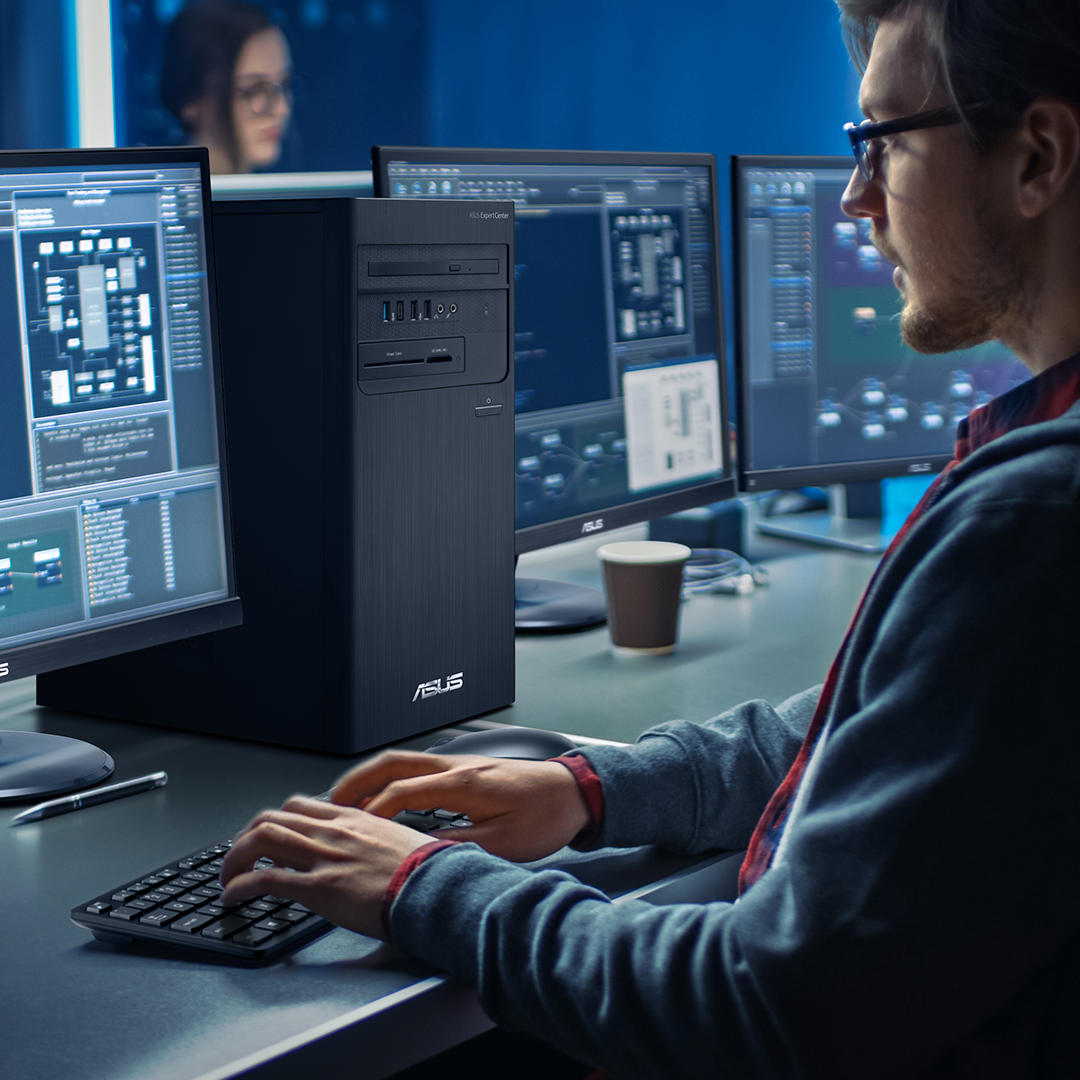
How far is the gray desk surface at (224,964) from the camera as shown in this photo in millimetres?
674

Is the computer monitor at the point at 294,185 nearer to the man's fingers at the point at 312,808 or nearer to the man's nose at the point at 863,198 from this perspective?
the man's nose at the point at 863,198

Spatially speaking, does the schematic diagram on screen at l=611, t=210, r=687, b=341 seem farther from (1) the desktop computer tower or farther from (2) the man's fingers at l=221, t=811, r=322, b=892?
(2) the man's fingers at l=221, t=811, r=322, b=892

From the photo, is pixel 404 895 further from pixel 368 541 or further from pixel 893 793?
pixel 368 541

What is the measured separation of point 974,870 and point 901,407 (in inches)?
56.8

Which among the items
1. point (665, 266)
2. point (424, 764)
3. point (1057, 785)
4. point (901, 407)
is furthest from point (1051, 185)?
point (901, 407)

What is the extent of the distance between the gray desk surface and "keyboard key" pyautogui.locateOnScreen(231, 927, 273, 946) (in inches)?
0.6

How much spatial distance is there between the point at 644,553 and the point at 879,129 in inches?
28.0

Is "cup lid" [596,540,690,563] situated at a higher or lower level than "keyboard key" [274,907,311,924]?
higher

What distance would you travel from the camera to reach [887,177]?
847 mm

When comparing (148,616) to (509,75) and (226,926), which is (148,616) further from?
(509,75)

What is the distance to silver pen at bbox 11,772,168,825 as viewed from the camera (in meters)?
0.99

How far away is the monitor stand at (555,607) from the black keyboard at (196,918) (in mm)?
708

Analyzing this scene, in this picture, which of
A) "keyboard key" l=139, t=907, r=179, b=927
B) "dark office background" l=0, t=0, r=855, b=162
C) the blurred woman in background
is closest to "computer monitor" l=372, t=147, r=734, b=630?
"keyboard key" l=139, t=907, r=179, b=927

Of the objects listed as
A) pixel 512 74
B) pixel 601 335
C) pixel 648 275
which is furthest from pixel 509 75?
pixel 601 335
